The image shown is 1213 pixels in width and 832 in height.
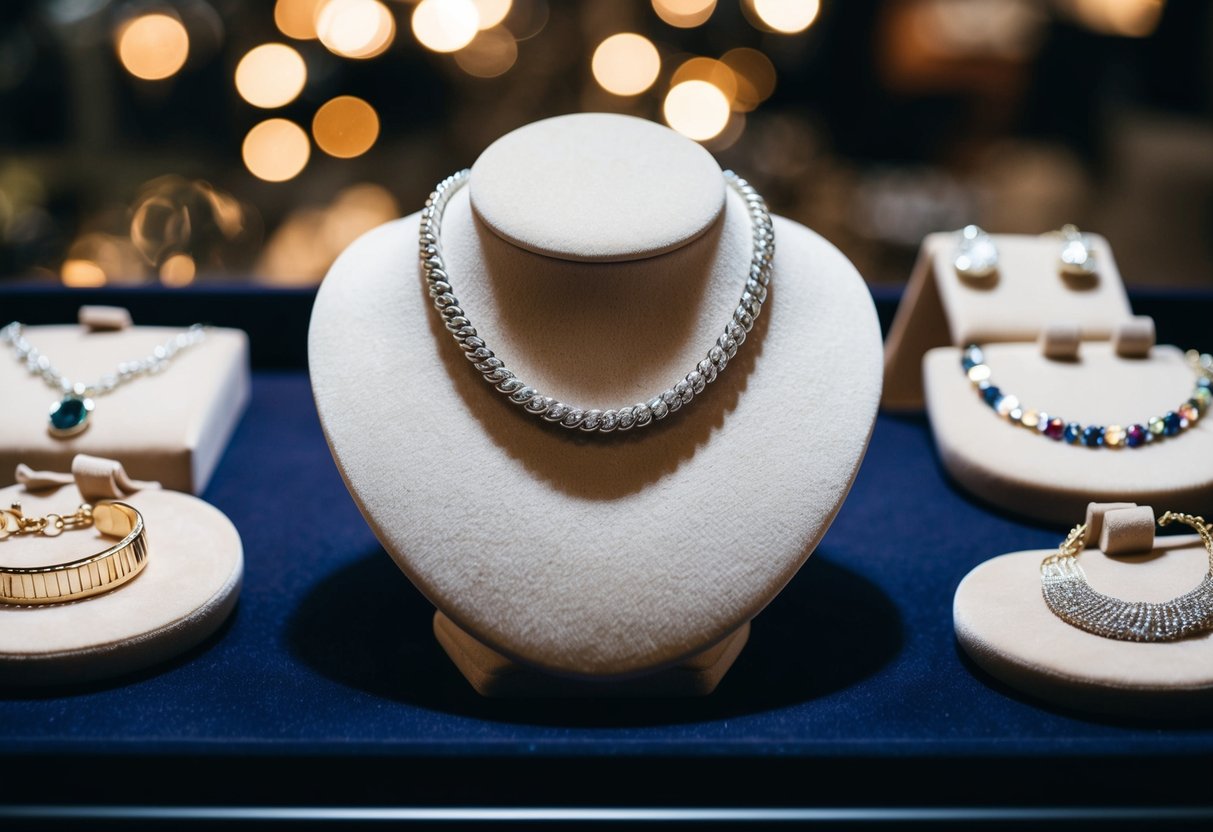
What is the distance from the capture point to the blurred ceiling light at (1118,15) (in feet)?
8.64

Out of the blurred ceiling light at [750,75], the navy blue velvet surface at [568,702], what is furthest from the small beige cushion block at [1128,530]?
the blurred ceiling light at [750,75]

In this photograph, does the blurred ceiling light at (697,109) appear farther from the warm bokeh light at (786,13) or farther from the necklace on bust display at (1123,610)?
the necklace on bust display at (1123,610)

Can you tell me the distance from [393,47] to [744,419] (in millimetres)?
1492

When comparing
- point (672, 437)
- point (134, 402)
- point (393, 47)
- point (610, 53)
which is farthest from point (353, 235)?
point (672, 437)

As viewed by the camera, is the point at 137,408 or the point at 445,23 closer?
the point at 137,408

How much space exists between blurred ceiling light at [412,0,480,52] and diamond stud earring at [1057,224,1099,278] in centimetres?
119

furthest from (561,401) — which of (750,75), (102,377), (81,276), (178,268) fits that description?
(750,75)

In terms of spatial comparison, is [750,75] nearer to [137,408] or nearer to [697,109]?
[697,109]

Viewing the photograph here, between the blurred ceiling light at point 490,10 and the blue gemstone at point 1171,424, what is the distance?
141 centimetres

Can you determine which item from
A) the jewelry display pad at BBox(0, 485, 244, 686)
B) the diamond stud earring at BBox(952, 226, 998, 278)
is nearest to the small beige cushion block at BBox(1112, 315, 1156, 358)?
the diamond stud earring at BBox(952, 226, 998, 278)

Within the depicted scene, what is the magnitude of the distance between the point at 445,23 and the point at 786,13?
712 mm

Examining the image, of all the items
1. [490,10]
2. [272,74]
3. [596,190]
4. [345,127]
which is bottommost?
[345,127]

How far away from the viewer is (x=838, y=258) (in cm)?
93

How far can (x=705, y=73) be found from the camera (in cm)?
223
